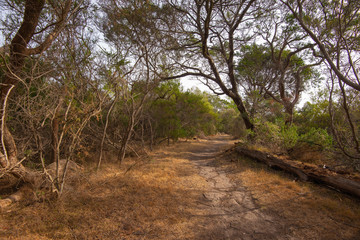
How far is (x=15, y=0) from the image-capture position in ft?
13.9

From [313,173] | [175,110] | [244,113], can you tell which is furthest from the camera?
[175,110]

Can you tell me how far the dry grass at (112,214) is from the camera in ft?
8.49

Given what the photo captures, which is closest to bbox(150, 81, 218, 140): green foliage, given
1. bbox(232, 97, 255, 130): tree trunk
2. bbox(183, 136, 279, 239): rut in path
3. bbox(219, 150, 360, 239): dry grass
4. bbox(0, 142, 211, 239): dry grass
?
bbox(232, 97, 255, 130): tree trunk

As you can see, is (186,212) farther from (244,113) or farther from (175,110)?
(175,110)

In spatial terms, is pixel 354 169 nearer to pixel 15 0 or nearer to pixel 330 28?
pixel 330 28

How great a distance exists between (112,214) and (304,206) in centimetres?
365

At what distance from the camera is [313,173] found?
4.71m

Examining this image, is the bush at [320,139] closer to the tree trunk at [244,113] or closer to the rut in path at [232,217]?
the tree trunk at [244,113]

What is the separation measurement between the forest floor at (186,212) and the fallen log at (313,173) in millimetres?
206

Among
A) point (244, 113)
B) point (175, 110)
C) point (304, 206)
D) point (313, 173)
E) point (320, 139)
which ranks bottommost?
point (304, 206)

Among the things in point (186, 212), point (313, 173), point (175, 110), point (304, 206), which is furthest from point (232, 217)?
point (175, 110)

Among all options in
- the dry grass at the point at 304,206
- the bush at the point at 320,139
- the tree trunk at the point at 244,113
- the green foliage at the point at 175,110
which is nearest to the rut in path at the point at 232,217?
the dry grass at the point at 304,206

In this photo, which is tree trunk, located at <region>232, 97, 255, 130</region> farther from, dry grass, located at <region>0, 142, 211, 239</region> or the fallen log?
dry grass, located at <region>0, 142, 211, 239</region>

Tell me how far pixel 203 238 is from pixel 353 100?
642 centimetres
